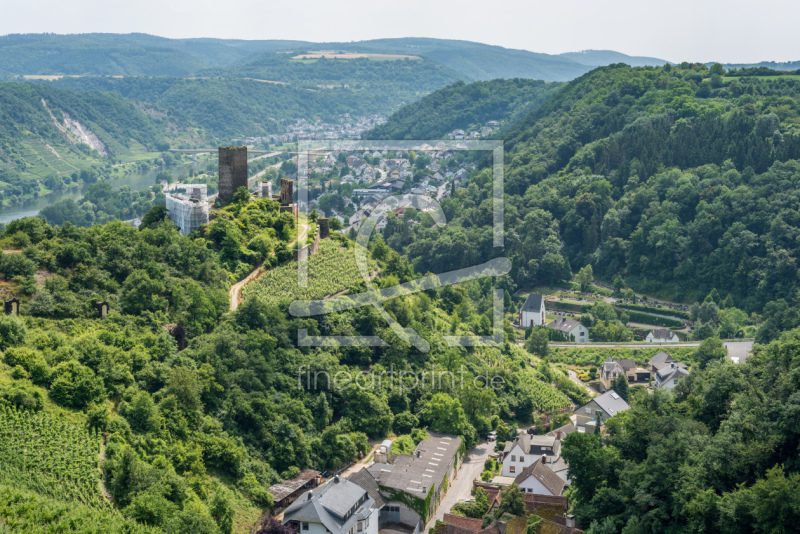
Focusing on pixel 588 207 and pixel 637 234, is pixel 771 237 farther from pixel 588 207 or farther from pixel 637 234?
pixel 588 207

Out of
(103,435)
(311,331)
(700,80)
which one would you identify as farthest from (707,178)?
(103,435)

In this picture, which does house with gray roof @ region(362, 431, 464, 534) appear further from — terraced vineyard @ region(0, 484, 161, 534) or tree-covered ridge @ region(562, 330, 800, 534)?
terraced vineyard @ region(0, 484, 161, 534)

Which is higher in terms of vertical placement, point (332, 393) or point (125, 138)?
point (125, 138)

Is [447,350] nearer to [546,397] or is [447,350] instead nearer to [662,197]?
[546,397]

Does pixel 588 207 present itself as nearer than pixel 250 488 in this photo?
No

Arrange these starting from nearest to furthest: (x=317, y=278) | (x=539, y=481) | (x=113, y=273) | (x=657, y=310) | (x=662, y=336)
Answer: (x=539, y=481) < (x=113, y=273) < (x=317, y=278) < (x=662, y=336) < (x=657, y=310)

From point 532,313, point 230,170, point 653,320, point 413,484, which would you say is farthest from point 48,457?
point 653,320
